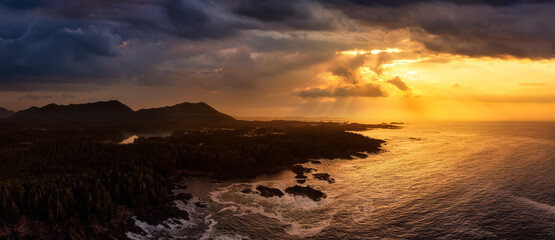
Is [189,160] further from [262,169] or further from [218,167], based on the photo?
[262,169]

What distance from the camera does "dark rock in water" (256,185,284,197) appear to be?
246 ft

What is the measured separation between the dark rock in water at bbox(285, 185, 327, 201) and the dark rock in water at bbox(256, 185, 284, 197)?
2.93m

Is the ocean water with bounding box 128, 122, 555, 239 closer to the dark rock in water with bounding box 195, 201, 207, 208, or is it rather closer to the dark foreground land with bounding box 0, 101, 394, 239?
the dark rock in water with bounding box 195, 201, 207, 208

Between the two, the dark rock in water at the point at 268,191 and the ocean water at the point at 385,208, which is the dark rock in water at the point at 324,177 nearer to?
the ocean water at the point at 385,208

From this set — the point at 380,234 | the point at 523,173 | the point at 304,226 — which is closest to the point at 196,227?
the point at 304,226

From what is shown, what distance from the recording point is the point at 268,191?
254ft

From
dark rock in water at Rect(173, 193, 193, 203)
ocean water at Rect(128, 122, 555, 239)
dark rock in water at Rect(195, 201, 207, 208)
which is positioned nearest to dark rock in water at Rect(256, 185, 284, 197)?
ocean water at Rect(128, 122, 555, 239)

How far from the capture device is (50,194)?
51.4 metres

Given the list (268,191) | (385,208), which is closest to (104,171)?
(268,191)

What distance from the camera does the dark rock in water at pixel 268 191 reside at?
74.8 meters

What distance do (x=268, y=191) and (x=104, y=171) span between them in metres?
40.9

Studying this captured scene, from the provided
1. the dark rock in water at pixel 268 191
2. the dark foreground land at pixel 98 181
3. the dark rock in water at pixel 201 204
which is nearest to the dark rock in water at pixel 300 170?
the dark foreground land at pixel 98 181

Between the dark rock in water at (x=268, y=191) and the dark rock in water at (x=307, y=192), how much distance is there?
293 centimetres

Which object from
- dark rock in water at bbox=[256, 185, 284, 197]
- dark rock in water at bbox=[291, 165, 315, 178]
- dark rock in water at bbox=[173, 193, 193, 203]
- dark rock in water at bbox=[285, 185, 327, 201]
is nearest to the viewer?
dark rock in water at bbox=[173, 193, 193, 203]
